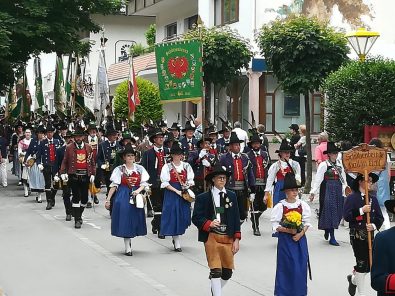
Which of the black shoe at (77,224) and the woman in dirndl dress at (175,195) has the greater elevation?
the woman in dirndl dress at (175,195)

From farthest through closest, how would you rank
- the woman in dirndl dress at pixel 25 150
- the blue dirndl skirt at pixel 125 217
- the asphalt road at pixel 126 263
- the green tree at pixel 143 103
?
1. the green tree at pixel 143 103
2. the woman in dirndl dress at pixel 25 150
3. the blue dirndl skirt at pixel 125 217
4. the asphalt road at pixel 126 263

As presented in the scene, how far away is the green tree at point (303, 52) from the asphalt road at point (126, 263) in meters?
6.29

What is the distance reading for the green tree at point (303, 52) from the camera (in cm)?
2206

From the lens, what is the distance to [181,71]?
15375 millimetres

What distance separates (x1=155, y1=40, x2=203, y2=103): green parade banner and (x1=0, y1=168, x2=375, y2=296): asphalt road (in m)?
2.58

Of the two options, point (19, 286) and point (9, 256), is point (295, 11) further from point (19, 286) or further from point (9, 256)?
point (19, 286)

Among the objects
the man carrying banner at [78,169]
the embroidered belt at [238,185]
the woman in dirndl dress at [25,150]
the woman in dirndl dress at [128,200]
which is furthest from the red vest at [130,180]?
the woman in dirndl dress at [25,150]

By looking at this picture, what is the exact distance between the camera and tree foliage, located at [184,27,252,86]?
95.0ft

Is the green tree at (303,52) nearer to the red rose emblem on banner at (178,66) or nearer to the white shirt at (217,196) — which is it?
the red rose emblem on banner at (178,66)

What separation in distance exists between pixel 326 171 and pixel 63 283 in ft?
18.0

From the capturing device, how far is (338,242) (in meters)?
14.7

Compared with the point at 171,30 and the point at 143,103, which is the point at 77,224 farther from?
the point at 171,30

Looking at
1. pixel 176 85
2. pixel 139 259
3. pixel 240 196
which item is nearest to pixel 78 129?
pixel 176 85

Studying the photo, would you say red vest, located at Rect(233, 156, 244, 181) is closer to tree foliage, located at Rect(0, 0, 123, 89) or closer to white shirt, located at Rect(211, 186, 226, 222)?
white shirt, located at Rect(211, 186, 226, 222)
